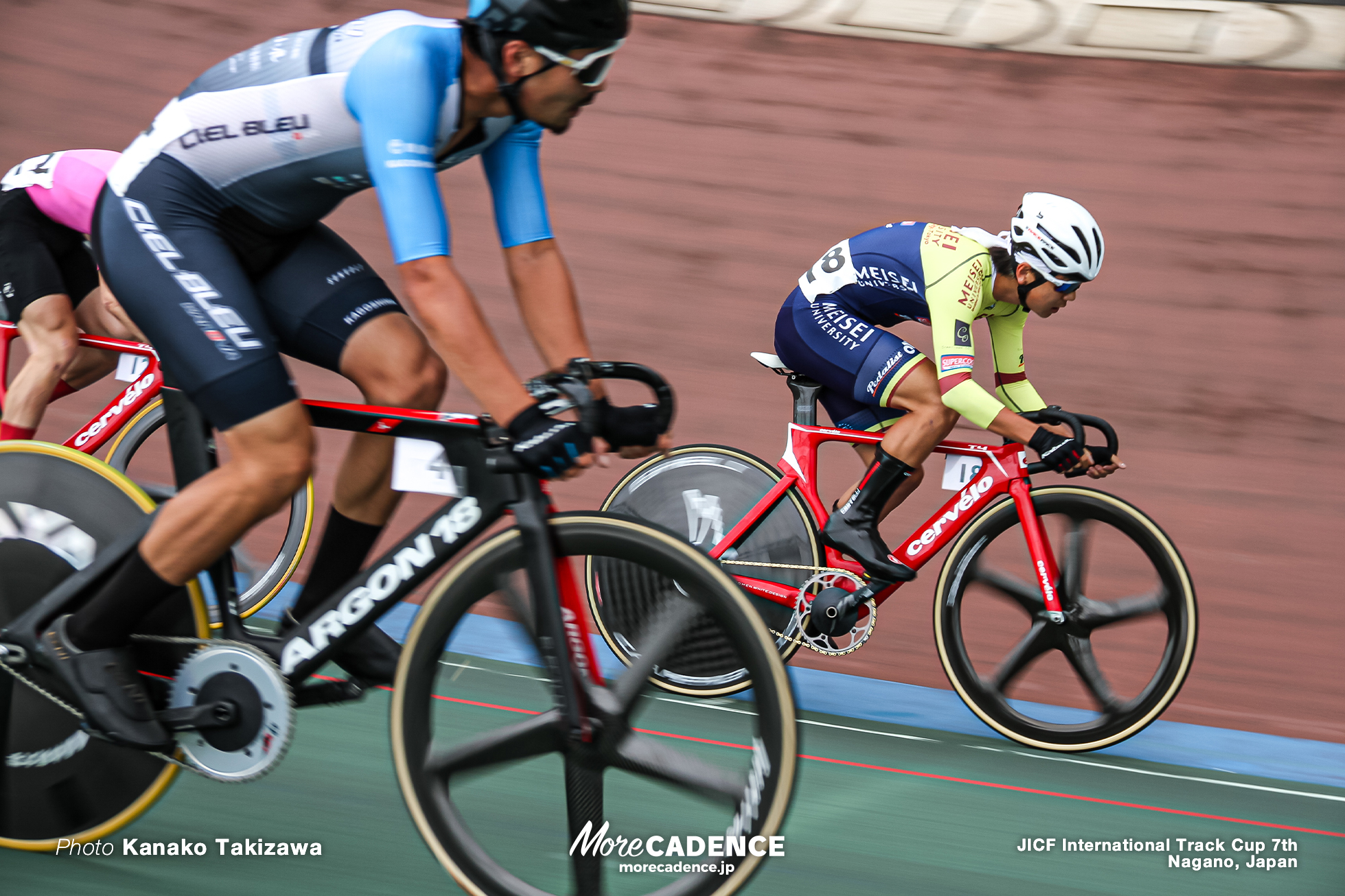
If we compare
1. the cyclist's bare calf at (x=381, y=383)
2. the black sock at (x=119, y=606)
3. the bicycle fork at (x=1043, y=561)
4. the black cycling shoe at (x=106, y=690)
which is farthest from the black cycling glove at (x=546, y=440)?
the bicycle fork at (x=1043, y=561)

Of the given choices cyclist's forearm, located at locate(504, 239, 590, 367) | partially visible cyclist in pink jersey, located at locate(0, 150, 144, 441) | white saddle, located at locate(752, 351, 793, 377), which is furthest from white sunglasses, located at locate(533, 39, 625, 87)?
partially visible cyclist in pink jersey, located at locate(0, 150, 144, 441)

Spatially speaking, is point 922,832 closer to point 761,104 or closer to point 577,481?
point 577,481

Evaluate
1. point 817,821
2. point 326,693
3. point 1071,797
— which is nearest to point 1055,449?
point 1071,797

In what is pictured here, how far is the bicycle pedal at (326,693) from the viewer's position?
7.66ft

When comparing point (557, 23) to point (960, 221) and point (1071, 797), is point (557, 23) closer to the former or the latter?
point (1071, 797)

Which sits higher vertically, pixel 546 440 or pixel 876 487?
pixel 546 440

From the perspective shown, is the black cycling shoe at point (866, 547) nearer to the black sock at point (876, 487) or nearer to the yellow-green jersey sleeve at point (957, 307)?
the black sock at point (876, 487)

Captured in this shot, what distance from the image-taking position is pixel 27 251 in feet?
14.2

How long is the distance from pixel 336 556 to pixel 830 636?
2.09 meters

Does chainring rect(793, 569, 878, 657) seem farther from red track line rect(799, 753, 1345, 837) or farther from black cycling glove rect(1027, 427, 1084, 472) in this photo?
black cycling glove rect(1027, 427, 1084, 472)

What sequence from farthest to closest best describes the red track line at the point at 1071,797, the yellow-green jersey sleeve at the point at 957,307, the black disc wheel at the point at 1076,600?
1. the yellow-green jersey sleeve at the point at 957,307
2. the black disc wheel at the point at 1076,600
3. the red track line at the point at 1071,797

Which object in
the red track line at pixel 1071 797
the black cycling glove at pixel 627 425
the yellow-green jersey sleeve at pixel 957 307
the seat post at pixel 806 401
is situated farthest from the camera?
the seat post at pixel 806 401

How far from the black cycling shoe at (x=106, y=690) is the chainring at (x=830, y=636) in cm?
233

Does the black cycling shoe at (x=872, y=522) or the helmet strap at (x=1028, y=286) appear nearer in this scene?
the helmet strap at (x=1028, y=286)
